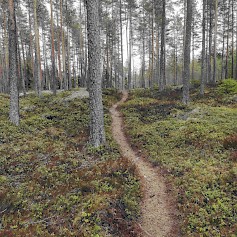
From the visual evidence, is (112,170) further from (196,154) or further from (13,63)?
(13,63)

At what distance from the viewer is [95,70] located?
29.5 ft

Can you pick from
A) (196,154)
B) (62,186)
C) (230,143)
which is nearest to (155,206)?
(62,186)

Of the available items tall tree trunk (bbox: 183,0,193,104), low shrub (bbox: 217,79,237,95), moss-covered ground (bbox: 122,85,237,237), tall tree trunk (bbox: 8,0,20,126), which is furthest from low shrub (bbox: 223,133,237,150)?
low shrub (bbox: 217,79,237,95)

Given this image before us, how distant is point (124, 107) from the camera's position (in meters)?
17.8

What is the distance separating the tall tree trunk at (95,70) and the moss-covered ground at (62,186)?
0.78m

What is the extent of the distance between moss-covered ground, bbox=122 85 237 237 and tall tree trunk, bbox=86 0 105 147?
2430 millimetres

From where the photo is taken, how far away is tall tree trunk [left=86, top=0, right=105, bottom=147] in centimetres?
874

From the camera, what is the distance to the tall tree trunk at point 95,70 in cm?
874

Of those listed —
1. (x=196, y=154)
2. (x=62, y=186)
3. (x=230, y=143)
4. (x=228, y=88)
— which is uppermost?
(x=228, y=88)

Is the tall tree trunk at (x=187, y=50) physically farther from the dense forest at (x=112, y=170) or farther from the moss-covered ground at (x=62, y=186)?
the moss-covered ground at (x=62, y=186)

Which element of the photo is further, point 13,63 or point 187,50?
point 187,50

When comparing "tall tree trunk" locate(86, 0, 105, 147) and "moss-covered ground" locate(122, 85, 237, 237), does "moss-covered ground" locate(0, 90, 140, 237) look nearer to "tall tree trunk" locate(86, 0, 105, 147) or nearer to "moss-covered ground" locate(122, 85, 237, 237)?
"tall tree trunk" locate(86, 0, 105, 147)

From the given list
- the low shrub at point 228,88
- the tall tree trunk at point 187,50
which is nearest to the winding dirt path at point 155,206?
the tall tree trunk at point 187,50

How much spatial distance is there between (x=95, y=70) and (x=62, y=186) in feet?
17.1
